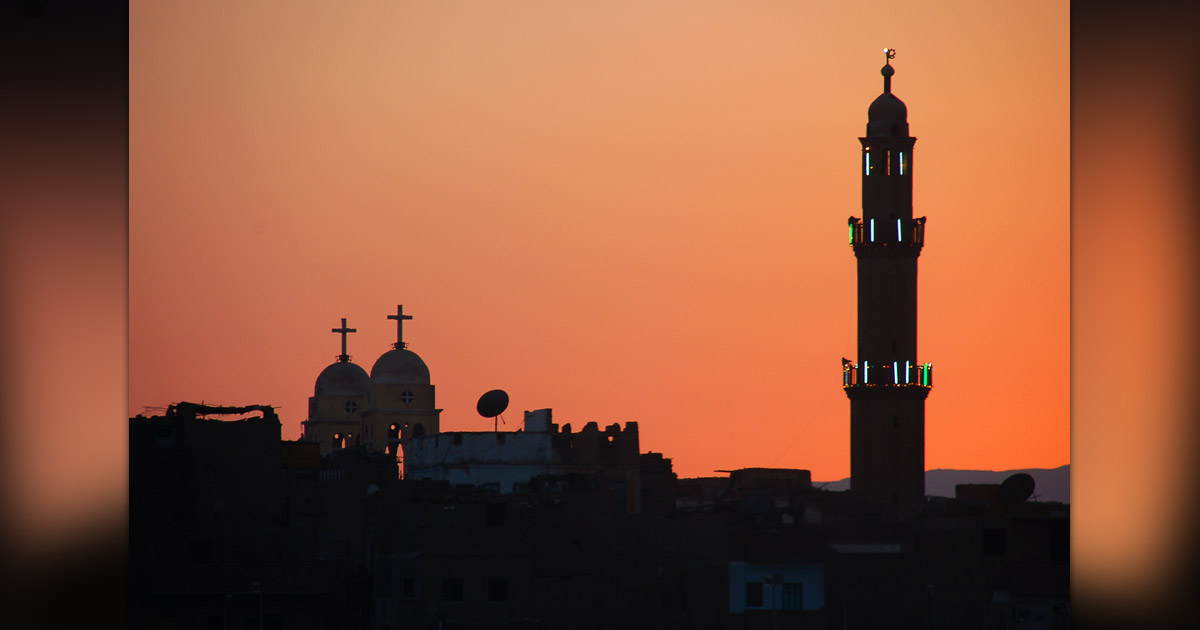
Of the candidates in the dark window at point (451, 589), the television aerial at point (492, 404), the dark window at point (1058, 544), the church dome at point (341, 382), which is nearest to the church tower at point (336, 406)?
the church dome at point (341, 382)

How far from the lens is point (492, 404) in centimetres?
4931

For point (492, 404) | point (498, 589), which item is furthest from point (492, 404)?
point (498, 589)

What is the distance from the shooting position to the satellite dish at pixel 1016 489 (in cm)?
3816

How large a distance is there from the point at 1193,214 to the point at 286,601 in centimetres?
2902

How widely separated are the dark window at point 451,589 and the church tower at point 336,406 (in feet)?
106

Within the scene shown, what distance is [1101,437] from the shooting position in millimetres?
2020

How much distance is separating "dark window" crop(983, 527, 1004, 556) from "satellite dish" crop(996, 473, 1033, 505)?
2401 millimetres

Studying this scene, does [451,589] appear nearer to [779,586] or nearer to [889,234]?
[779,586]

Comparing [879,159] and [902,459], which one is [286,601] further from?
[879,159]

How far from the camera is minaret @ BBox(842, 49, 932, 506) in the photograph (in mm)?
46219

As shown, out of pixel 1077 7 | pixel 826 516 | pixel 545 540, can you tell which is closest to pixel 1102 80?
pixel 1077 7

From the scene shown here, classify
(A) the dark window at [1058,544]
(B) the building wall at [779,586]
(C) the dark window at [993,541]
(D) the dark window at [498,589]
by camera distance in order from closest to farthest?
(D) the dark window at [498,589]
(A) the dark window at [1058,544]
(B) the building wall at [779,586]
(C) the dark window at [993,541]

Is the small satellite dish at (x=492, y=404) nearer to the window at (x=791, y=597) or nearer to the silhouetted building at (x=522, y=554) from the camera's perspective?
the silhouetted building at (x=522, y=554)

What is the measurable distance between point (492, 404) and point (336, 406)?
59.6ft
